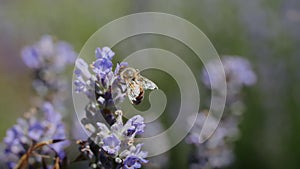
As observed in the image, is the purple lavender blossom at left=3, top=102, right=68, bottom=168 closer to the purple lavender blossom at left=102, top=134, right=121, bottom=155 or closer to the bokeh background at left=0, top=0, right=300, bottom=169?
the purple lavender blossom at left=102, top=134, right=121, bottom=155

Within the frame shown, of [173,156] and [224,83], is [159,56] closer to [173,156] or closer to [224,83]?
[173,156]

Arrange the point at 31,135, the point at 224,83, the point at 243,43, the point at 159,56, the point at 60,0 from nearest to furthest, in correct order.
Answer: the point at 31,135 → the point at 224,83 → the point at 159,56 → the point at 243,43 → the point at 60,0

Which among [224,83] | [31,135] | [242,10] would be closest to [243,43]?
[242,10]

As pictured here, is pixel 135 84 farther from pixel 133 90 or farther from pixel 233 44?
pixel 233 44

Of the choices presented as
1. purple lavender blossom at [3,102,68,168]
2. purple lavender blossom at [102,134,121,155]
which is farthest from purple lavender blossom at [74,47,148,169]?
purple lavender blossom at [3,102,68,168]

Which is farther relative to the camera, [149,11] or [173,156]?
[149,11]
